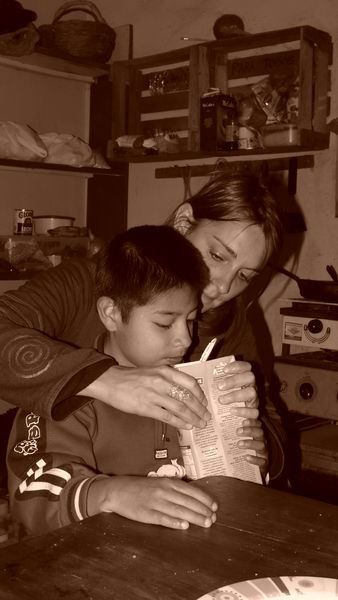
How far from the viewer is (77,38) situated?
3074 mm

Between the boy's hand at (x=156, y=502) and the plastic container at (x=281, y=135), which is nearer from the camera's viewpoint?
the boy's hand at (x=156, y=502)

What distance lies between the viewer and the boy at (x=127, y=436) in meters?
0.94

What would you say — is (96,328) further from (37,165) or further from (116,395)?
(37,165)

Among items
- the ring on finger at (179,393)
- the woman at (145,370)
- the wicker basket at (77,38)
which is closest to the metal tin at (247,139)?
the wicker basket at (77,38)

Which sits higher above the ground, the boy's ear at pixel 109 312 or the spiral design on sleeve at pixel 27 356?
the boy's ear at pixel 109 312

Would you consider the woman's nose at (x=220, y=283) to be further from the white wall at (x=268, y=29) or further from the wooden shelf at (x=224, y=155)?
the white wall at (x=268, y=29)

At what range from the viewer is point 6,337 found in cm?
118

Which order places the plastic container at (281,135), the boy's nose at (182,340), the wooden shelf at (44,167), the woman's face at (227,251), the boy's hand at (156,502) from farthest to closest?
the wooden shelf at (44,167)
the plastic container at (281,135)
the woman's face at (227,251)
the boy's nose at (182,340)
the boy's hand at (156,502)

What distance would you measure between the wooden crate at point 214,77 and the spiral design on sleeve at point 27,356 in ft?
5.87

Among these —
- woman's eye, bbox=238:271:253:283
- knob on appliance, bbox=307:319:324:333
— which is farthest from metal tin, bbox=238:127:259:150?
woman's eye, bbox=238:271:253:283

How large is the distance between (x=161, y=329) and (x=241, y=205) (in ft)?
1.31

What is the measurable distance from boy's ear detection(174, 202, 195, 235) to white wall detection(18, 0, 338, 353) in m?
1.39

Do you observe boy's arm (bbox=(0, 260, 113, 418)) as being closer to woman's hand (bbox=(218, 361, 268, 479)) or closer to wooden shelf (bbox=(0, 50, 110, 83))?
woman's hand (bbox=(218, 361, 268, 479))

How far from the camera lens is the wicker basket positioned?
306cm
